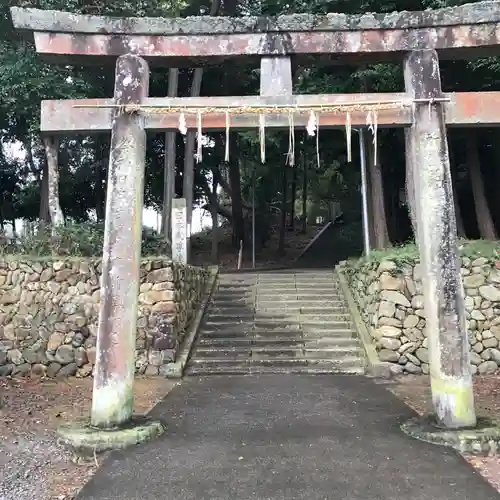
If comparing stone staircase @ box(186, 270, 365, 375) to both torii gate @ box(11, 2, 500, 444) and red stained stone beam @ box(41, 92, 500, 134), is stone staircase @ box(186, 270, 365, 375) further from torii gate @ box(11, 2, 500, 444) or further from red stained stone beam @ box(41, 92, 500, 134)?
red stained stone beam @ box(41, 92, 500, 134)

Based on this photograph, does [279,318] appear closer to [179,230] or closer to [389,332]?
[389,332]

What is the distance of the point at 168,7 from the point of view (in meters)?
12.9

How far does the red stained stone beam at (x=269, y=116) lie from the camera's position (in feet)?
19.6

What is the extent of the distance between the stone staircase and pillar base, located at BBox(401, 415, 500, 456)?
151 inches

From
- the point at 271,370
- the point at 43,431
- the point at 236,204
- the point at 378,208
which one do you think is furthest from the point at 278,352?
the point at 236,204

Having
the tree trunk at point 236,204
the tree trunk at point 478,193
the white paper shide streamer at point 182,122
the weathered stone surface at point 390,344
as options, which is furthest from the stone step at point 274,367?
the tree trunk at point 236,204

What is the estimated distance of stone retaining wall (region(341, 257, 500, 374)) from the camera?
971cm

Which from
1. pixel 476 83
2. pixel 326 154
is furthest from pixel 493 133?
pixel 326 154

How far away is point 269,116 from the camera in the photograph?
6.01 meters

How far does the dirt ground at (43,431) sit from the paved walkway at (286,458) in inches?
12.8

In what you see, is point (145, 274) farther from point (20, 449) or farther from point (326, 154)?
point (326, 154)

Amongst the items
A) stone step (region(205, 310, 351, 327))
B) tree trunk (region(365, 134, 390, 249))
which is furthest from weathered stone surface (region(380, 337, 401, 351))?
tree trunk (region(365, 134, 390, 249))

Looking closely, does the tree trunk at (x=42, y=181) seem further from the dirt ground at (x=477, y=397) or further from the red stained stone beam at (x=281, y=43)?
the dirt ground at (x=477, y=397)

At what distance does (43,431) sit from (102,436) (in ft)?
4.16
